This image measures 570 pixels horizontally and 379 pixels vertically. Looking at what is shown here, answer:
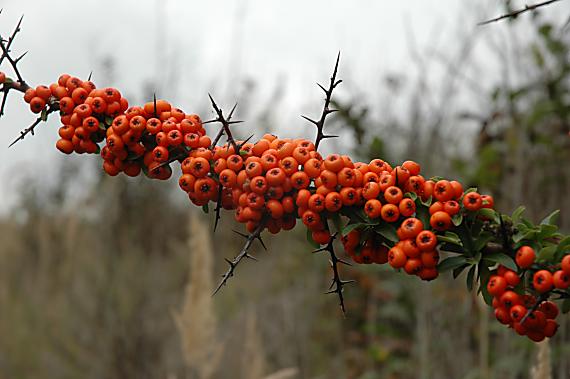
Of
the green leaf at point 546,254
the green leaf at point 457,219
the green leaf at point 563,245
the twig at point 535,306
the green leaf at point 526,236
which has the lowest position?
the twig at point 535,306

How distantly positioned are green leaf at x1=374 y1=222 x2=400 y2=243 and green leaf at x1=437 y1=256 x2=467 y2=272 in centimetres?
8

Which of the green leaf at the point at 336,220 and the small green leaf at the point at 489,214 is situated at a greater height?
the small green leaf at the point at 489,214

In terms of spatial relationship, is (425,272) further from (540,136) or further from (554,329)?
(540,136)

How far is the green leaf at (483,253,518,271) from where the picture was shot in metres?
0.93

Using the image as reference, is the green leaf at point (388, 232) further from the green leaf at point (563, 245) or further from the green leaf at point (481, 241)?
the green leaf at point (563, 245)

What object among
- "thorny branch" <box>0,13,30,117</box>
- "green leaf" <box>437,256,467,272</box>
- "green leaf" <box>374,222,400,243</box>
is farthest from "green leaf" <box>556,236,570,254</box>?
"thorny branch" <box>0,13,30,117</box>

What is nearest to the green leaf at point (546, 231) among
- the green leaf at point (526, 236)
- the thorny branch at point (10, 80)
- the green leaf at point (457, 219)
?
the green leaf at point (526, 236)

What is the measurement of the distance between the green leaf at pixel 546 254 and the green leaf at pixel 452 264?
0.11 m

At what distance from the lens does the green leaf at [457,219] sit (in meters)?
0.94

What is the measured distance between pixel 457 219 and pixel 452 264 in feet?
0.24

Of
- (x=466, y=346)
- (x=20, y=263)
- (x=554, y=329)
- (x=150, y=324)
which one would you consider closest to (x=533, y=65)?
(x=466, y=346)

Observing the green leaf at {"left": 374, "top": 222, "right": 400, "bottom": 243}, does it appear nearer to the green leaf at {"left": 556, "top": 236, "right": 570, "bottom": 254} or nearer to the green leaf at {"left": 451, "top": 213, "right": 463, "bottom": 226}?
the green leaf at {"left": 451, "top": 213, "right": 463, "bottom": 226}

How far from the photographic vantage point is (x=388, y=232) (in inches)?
39.0

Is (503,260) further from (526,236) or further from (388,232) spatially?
(388,232)
